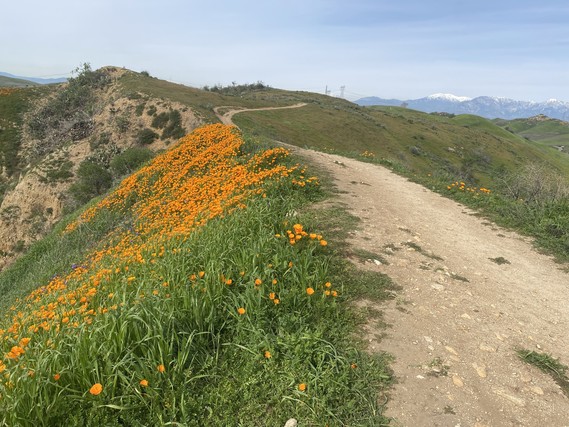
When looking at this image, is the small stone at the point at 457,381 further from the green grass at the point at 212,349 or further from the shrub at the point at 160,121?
the shrub at the point at 160,121

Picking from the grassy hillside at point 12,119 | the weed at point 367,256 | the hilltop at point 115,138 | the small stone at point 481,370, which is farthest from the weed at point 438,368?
the grassy hillside at point 12,119

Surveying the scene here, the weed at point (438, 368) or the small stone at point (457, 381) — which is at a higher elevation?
the weed at point (438, 368)

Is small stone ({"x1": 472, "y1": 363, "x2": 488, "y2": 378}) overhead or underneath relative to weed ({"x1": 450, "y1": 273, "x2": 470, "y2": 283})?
underneath

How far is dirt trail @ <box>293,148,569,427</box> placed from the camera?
12.1 feet

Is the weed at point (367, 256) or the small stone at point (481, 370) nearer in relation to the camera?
the small stone at point (481, 370)

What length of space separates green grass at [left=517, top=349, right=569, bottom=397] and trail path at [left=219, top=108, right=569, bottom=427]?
94 mm

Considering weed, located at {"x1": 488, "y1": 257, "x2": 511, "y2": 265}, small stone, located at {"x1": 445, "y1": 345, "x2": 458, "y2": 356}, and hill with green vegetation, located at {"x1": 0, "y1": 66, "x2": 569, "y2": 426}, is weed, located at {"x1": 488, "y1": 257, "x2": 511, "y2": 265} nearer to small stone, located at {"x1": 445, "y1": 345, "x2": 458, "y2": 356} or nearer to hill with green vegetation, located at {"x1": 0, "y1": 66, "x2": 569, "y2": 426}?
hill with green vegetation, located at {"x1": 0, "y1": 66, "x2": 569, "y2": 426}

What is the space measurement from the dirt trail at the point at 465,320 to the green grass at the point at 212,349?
384mm

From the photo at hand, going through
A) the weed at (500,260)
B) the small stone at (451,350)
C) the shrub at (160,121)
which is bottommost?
the small stone at (451,350)

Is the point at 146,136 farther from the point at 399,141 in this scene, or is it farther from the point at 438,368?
the point at 399,141

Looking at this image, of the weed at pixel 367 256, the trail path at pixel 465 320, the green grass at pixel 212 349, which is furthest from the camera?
the weed at pixel 367 256

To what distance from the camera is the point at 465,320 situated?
516 centimetres

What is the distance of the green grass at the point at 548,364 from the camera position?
4.17 m

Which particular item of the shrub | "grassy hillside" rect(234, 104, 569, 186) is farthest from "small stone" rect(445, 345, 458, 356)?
the shrub
